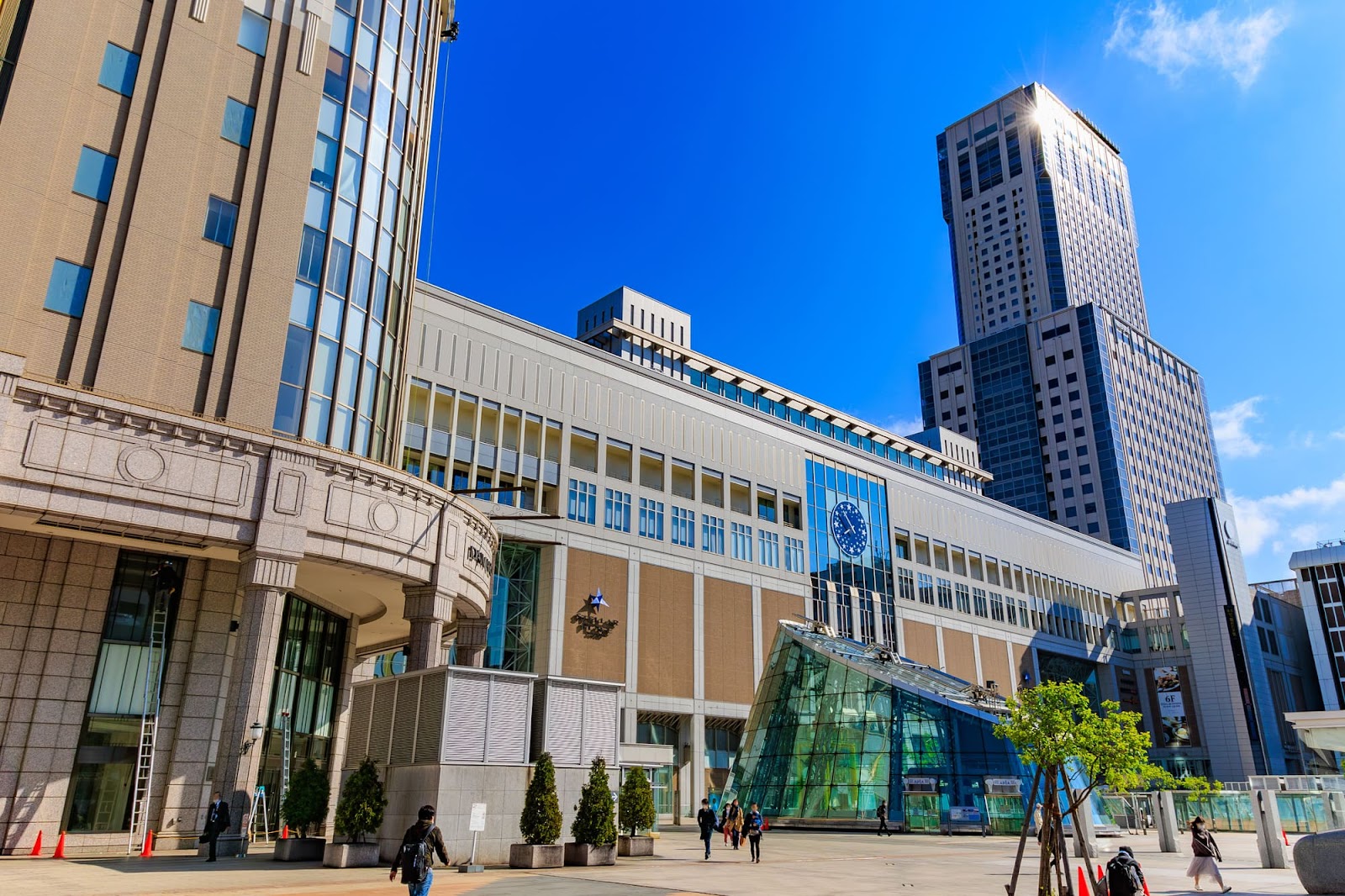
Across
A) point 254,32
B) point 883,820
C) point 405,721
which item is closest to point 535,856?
point 405,721

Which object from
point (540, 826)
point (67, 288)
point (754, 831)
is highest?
point (67, 288)

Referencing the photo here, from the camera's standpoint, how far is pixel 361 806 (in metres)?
22.0

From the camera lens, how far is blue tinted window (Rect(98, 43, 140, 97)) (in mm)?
28312

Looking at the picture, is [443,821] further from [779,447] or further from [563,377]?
[779,447]

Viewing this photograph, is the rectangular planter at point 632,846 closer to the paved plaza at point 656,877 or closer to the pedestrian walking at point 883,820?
the paved plaza at point 656,877

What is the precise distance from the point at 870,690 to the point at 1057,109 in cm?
16236

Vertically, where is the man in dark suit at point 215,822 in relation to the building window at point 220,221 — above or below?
below

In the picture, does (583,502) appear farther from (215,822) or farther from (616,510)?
(215,822)

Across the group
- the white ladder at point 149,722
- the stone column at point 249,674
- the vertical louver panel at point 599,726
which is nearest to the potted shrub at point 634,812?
the vertical louver panel at point 599,726

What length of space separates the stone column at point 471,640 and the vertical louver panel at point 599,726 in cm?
862

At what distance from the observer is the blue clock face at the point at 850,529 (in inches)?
2628

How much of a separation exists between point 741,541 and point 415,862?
1928 inches

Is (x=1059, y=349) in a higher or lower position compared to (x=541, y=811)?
higher

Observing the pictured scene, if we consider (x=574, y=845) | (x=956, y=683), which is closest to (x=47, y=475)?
(x=574, y=845)
